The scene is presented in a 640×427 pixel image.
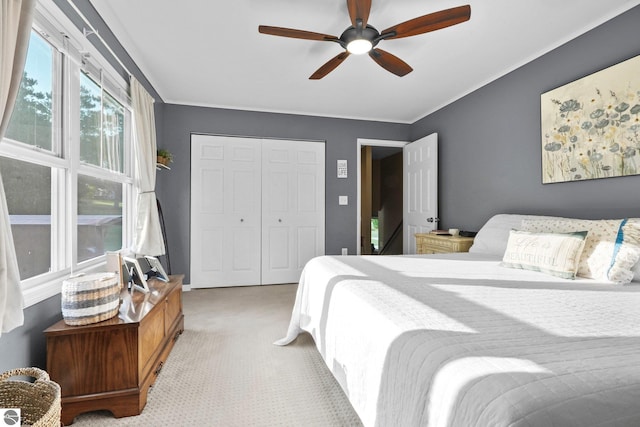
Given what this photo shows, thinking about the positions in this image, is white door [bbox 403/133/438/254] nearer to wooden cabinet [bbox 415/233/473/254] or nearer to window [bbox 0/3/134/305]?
wooden cabinet [bbox 415/233/473/254]

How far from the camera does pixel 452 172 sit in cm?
391

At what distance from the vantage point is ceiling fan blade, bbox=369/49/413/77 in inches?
88.7

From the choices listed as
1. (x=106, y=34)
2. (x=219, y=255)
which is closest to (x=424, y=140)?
(x=219, y=255)

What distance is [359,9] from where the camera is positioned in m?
1.84

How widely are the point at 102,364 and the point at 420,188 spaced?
3941 mm

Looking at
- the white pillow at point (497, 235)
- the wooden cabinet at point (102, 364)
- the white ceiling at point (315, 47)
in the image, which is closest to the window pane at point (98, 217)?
the wooden cabinet at point (102, 364)

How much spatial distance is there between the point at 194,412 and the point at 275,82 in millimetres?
3057

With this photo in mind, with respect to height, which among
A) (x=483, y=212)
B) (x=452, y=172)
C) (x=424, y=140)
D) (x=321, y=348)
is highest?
(x=424, y=140)

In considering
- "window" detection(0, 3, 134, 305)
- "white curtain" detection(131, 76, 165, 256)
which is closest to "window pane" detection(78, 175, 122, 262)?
"window" detection(0, 3, 134, 305)

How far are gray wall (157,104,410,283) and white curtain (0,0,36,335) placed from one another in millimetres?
2625

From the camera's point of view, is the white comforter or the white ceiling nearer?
the white comforter

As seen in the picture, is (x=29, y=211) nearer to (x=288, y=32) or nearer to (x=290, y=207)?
(x=288, y=32)

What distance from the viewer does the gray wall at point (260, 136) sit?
3986 mm

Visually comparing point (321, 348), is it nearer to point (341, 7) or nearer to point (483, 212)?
point (341, 7)
